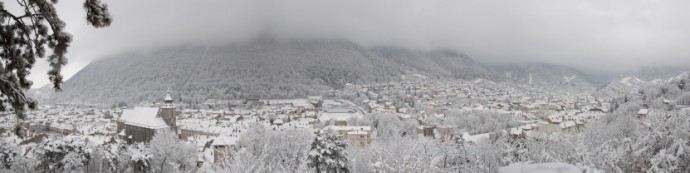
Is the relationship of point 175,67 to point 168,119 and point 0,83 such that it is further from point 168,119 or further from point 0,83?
point 0,83

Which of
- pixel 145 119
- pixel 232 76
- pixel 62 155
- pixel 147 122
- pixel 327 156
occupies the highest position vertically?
pixel 232 76

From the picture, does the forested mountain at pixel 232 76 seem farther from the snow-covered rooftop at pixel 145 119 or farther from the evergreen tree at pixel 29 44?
the evergreen tree at pixel 29 44

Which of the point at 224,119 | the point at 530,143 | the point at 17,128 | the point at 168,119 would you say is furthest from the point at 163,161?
the point at 224,119

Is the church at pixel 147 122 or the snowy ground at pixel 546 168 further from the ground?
the snowy ground at pixel 546 168

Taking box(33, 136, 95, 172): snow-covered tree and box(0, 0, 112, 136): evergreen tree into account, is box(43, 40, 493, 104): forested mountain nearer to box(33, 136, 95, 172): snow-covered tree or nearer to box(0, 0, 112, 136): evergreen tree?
box(33, 136, 95, 172): snow-covered tree

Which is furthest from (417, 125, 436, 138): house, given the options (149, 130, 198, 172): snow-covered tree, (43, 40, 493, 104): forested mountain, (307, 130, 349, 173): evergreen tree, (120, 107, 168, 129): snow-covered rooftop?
(43, 40, 493, 104): forested mountain

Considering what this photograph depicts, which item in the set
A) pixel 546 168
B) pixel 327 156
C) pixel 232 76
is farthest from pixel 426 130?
pixel 232 76

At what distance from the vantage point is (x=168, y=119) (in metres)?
57.8

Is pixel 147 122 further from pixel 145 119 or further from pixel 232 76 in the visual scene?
pixel 232 76

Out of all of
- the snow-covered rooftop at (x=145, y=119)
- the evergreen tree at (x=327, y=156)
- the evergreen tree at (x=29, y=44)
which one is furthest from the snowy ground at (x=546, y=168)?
the snow-covered rooftop at (x=145, y=119)

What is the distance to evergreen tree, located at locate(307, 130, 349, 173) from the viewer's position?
75.3ft

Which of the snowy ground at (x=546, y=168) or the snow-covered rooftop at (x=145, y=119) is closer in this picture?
the snowy ground at (x=546, y=168)

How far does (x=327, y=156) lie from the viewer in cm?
2319

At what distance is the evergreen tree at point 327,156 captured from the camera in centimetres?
2295
